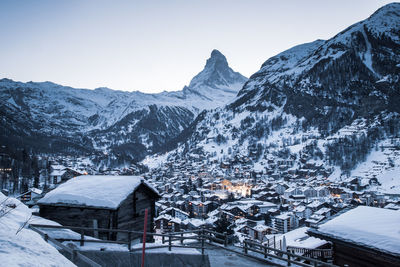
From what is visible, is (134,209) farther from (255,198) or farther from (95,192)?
(255,198)

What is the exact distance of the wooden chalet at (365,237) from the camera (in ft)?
30.9

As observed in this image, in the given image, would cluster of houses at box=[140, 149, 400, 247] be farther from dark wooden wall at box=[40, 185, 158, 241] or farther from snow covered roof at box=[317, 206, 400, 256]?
dark wooden wall at box=[40, 185, 158, 241]

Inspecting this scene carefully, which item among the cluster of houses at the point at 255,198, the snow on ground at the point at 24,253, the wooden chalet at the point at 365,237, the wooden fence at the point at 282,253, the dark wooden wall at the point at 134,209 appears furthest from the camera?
the cluster of houses at the point at 255,198

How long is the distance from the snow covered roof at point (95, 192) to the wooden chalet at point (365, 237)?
10.2m

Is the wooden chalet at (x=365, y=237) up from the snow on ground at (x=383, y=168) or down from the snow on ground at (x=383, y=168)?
up

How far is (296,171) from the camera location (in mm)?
138750

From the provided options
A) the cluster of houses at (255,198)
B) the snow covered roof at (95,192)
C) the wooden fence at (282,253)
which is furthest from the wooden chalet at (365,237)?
the snow covered roof at (95,192)

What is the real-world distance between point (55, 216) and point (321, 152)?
159091 mm

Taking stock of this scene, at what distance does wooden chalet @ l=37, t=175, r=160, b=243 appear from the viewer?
14.8 meters

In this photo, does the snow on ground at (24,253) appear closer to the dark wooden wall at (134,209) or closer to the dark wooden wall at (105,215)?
the dark wooden wall at (105,215)

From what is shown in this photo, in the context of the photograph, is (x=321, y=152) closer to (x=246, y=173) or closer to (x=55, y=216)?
(x=246, y=173)

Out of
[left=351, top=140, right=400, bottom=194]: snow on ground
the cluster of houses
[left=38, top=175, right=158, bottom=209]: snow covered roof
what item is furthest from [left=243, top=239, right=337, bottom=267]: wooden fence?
[left=351, top=140, right=400, bottom=194]: snow on ground

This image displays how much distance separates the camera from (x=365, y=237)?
10203mm

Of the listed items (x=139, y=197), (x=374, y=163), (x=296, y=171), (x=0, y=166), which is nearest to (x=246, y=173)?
(x=296, y=171)
